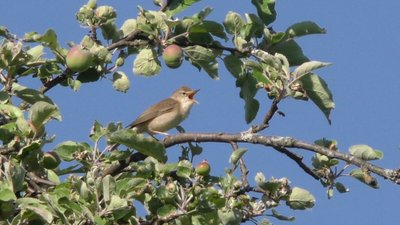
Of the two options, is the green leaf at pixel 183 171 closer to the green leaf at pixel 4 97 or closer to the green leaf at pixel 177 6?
the green leaf at pixel 4 97

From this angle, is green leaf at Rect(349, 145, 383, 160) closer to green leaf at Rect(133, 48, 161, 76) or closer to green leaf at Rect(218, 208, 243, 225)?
green leaf at Rect(218, 208, 243, 225)

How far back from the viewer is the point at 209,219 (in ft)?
21.5

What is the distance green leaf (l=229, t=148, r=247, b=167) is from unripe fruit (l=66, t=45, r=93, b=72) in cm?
137

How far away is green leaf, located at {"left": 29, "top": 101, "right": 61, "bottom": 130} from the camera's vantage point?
646 cm

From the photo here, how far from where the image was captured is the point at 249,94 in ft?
23.4

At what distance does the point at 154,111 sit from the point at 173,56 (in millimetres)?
4349

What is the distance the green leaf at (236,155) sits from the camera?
6125 mm

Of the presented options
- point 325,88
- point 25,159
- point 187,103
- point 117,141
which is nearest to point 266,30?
point 325,88

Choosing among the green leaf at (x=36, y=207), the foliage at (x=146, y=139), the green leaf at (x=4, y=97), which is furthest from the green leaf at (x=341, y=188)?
the green leaf at (x=4, y=97)

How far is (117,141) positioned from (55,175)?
555mm

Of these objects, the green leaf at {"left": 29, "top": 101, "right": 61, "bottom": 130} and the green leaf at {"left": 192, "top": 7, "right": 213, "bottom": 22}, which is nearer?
the green leaf at {"left": 29, "top": 101, "right": 61, "bottom": 130}

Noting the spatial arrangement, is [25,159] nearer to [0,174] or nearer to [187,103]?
[0,174]

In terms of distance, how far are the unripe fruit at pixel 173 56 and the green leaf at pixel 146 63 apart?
0.18m

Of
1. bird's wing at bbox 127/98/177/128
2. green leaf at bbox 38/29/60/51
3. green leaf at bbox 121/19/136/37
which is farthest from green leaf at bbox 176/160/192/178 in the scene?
bird's wing at bbox 127/98/177/128
